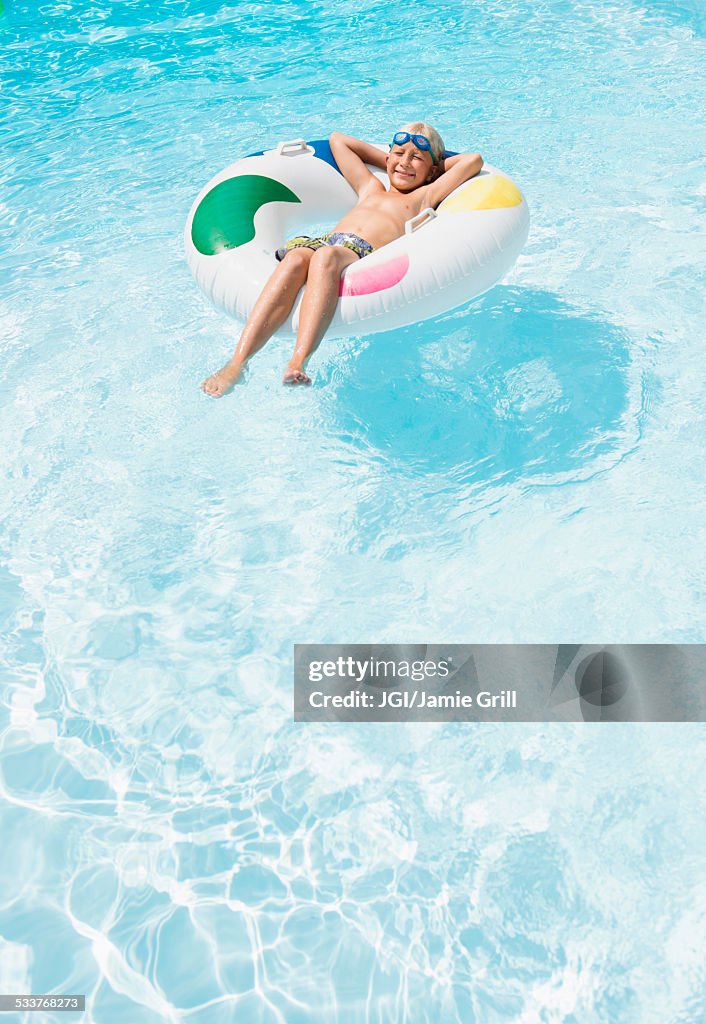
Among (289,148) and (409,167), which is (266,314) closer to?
(409,167)

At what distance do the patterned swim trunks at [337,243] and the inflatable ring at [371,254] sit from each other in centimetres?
9

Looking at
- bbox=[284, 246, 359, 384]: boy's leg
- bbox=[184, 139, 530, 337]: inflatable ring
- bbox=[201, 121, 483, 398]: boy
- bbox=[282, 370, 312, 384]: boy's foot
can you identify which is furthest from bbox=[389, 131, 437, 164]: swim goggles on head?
bbox=[282, 370, 312, 384]: boy's foot

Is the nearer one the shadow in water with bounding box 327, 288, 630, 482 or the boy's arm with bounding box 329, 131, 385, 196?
the shadow in water with bounding box 327, 288, 630, 482

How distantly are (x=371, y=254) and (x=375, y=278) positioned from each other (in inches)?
8.6

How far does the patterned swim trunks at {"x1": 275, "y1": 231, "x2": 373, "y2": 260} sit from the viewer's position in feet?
12.3

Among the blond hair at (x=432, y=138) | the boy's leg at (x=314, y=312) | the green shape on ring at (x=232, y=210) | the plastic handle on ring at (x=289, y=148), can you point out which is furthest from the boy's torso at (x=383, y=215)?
the boy's leg at (x=314, y=312)

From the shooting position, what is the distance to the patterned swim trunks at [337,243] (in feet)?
12.3

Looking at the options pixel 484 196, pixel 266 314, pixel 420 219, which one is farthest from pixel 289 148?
pixel 266 314

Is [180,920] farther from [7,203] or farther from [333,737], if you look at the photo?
[7,203]

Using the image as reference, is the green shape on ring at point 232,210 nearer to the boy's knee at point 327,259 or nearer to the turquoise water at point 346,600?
the boy's knee at point 327,259

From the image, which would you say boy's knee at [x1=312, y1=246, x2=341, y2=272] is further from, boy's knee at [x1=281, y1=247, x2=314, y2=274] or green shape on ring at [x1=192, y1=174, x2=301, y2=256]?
green shape on ring at [x1=192, y1=174, x2=301, y2=256]

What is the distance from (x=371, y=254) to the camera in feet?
11.9

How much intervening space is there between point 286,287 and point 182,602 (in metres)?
1.24

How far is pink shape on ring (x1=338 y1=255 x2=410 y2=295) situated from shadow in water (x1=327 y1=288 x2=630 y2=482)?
822mm
